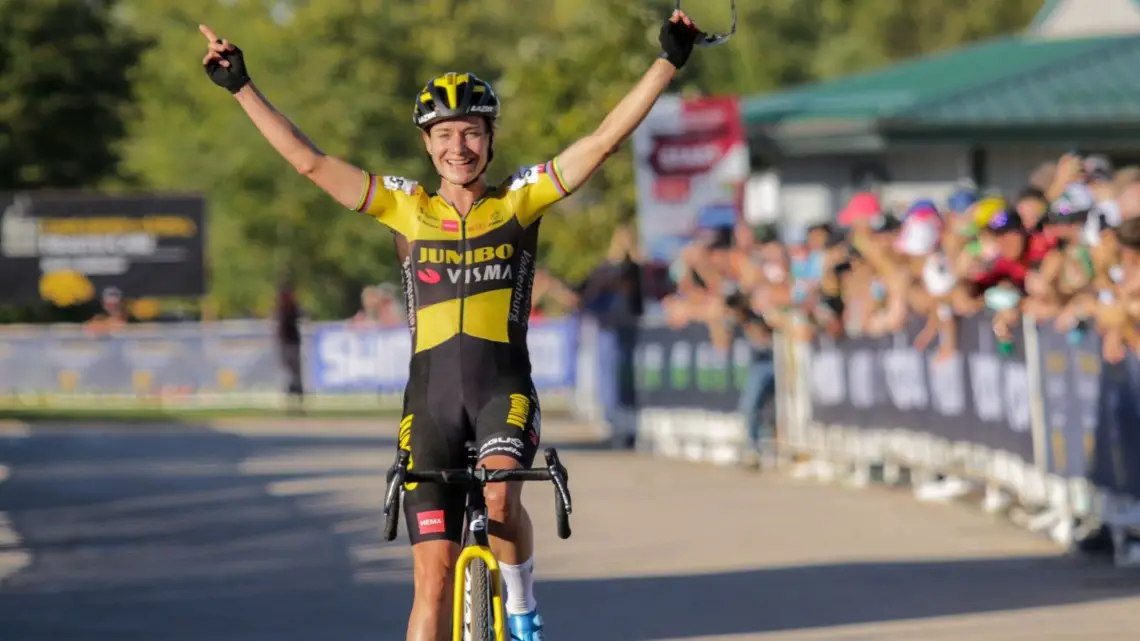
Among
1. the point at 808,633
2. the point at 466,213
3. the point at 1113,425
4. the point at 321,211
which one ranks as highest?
the point at 321,211

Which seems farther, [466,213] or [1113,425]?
[1113,425]

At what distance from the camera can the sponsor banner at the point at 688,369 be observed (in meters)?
21.8

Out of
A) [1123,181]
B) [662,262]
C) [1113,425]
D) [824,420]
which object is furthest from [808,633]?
[662,262]

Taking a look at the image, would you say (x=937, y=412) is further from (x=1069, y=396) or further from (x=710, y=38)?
(x=710, y=38)

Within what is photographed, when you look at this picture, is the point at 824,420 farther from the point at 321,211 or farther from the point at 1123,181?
the point at 321,211

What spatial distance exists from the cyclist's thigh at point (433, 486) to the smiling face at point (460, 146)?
0.77 m

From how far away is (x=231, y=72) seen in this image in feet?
25.5

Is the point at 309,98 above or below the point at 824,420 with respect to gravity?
above

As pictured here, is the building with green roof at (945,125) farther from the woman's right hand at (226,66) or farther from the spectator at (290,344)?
the woman's right hand at (226,66)

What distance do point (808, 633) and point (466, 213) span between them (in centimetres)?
324

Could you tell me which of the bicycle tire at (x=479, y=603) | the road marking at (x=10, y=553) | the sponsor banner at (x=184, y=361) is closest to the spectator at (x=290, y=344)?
the sponsor banner at (x=184, y=361)

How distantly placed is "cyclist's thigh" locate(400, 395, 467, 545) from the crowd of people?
5580mm

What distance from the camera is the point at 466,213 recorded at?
794 centimetres

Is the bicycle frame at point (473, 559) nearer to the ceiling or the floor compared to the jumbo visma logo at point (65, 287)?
nearer to the floor
